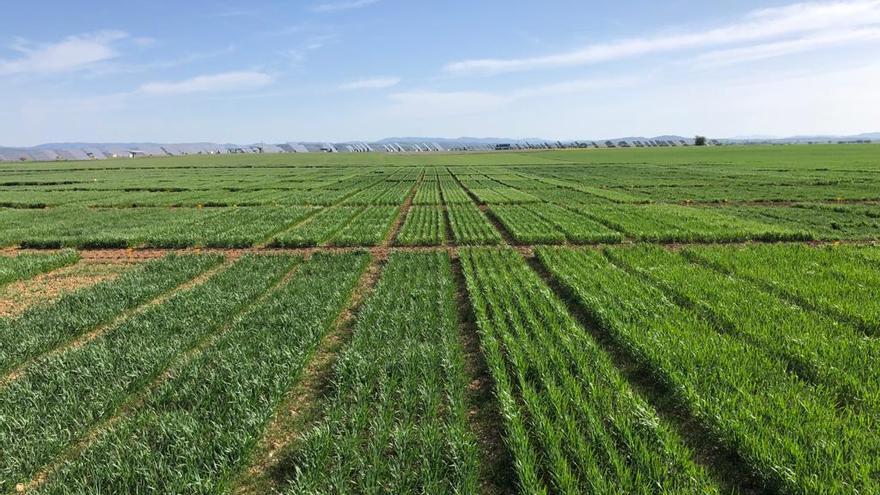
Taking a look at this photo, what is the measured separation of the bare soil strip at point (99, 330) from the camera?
7886mm

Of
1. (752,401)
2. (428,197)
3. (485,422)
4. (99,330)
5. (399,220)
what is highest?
(428,197)

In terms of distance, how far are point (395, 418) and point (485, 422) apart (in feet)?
4.02

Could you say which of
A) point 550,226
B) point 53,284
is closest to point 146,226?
point 53,284

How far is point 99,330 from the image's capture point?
32.3 feet

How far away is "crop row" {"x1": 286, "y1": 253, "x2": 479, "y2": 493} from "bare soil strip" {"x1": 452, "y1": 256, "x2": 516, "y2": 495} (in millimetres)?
160

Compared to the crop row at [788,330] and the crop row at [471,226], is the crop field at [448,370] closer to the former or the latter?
the crop row at [788,330]

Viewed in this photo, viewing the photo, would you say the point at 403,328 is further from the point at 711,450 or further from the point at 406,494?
the point at 711,450

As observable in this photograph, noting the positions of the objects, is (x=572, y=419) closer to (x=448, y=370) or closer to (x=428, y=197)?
(x=448, y=370)

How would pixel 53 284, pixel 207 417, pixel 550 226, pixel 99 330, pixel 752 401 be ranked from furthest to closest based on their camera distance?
pixel 550 226 < pixel 53 284 < pixel 99 330 < pixel 207 417 < pixel 752 401

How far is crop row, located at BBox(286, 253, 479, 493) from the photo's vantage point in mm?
5047

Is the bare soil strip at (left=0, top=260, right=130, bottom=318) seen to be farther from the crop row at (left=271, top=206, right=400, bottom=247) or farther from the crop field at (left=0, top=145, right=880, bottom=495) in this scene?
the crop row at (left=271, top=206, right=400, bottom=247)

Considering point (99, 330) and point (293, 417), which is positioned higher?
point (99, 330)

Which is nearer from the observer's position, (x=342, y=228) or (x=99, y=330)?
(x=99, y=330)

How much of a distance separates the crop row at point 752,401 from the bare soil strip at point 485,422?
250cm
